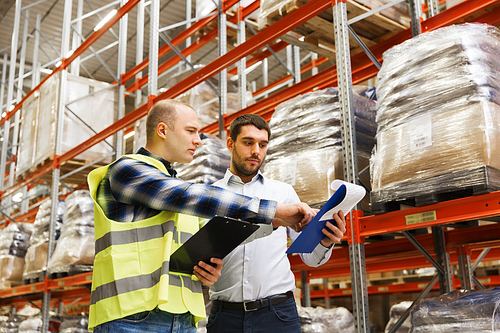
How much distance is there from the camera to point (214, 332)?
9.45 feet

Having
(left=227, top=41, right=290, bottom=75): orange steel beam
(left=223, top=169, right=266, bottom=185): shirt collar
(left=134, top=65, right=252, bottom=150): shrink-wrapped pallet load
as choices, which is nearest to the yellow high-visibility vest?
(left=223, top=169, right=266, bottom=185): shirt collar

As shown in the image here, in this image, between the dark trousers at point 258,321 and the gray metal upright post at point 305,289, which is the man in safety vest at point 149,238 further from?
the gray metal upright post at point 305,289

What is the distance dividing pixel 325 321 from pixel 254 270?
2.00 m

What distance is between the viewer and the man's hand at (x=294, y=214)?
2051mm

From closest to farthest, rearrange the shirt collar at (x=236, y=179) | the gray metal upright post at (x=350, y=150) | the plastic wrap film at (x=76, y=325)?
the shirt collar at (x=236, y=179) < the gray metal upright post at (x=350, y=150) < the plastic wrap film at (x=76, y=325)

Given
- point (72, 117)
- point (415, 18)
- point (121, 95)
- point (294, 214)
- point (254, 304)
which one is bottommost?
point (254, 304)

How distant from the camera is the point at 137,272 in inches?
79.2

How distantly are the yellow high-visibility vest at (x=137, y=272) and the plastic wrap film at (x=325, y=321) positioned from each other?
2.65 meters

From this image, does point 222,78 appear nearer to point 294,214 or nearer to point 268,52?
point 268,52

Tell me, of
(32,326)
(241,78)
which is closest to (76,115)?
(241,78)

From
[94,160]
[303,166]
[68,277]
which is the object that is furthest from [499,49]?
[94,160]

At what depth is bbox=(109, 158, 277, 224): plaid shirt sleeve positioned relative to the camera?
2.01m

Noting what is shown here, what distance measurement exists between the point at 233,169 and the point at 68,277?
4.30m

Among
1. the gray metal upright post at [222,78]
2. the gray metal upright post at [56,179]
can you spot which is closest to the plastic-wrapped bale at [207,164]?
the gray metal upright post at [222,78]
